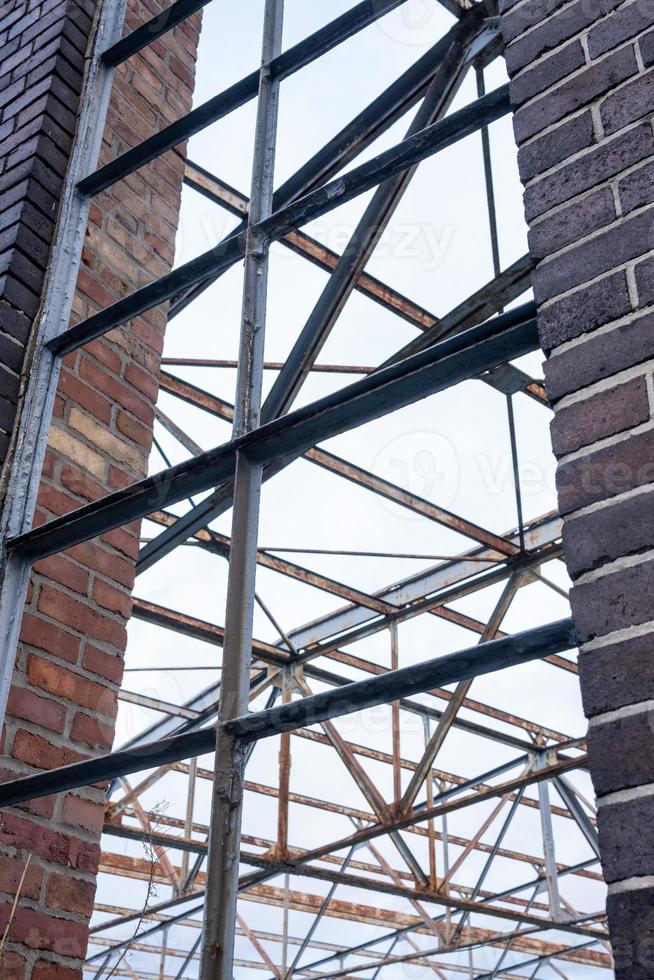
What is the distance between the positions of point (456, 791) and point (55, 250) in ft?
33.0

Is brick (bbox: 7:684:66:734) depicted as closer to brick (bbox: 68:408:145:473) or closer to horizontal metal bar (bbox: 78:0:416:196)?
brick (bbox: 68:408:145:473)

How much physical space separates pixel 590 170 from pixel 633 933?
1.19 metres

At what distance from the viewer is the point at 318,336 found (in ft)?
13.3

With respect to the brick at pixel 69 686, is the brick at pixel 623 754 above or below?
below

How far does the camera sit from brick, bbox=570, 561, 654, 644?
4.83 ft

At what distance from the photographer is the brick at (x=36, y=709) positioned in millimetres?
2752

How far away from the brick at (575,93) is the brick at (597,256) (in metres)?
0.22

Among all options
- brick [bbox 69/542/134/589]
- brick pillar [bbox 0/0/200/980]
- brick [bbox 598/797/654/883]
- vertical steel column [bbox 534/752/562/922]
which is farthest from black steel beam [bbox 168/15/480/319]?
vertical steel column [bbox 534/752/562/922]

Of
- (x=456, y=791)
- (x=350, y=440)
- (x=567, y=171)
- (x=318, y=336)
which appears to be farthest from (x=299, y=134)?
(x=456, y=791)

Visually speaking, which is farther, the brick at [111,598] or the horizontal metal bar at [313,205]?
the brick at [111,598]

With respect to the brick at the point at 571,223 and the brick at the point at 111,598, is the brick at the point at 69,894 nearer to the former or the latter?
the brick at the point at 111,598

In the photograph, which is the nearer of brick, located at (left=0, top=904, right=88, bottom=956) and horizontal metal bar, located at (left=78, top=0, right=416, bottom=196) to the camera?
brick, located at (left=0, top=904, right=88, bottom=956)

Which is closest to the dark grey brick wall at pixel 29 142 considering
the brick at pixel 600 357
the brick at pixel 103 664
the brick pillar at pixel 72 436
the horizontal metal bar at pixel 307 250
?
the brick pillar at pixel 72 436

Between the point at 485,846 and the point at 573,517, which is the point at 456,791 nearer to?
the point at 485,846
